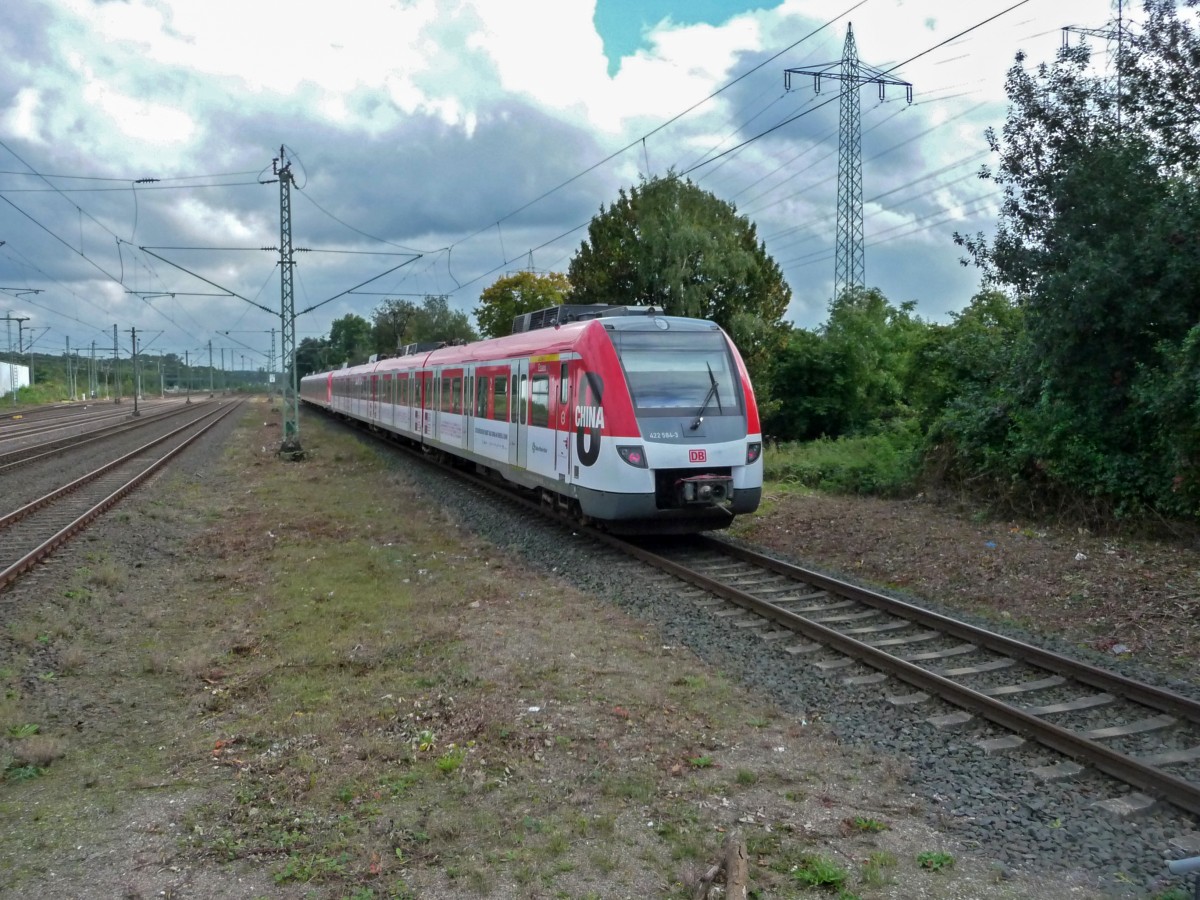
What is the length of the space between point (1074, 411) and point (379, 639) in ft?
32.7

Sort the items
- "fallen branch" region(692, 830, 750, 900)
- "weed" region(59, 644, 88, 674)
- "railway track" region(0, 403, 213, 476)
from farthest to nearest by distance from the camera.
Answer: "railway track" region(0, 403, 213, 476)
"weed" region(59, 644, 88, 674)
"fallen branch" region(692, 830, 750, 900)

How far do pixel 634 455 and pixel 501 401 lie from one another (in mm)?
5366

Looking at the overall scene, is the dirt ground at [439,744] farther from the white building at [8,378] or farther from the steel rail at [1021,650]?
the white building at [8,378]

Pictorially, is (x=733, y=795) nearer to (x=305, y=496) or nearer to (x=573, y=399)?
(x=573, y=399)

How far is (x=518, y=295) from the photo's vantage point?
6066 cm

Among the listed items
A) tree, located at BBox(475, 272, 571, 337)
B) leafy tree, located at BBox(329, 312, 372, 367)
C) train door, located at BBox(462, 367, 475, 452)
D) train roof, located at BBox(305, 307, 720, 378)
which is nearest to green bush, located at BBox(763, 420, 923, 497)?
train roof, located at BBox(305, 307, 720, 378)

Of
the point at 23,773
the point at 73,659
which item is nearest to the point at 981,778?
the point at 23,773

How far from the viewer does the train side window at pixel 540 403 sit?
44.3 ft

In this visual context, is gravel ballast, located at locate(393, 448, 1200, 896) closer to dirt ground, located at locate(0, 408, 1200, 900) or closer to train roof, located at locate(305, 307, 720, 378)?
dirt ground, located at locate(0, 408, 1200, 900)

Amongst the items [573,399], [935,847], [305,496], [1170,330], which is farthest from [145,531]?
[1170,330]

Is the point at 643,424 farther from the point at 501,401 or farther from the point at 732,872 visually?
the point at 732,872

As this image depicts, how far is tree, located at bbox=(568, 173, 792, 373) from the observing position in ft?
117

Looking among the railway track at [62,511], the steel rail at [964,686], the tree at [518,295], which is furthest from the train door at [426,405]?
the tree at [518,295]

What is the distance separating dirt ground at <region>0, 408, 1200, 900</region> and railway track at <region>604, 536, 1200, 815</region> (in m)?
1.05
